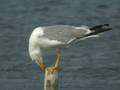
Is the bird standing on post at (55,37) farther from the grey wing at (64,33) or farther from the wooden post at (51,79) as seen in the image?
the wooden post at (51,79)

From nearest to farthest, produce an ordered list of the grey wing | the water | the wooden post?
the wooden post, the grey wing, the water

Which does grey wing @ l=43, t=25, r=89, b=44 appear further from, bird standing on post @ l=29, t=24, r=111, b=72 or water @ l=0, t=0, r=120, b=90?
water @ l=0, t=0, r=120, b=90

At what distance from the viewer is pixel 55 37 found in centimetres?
742

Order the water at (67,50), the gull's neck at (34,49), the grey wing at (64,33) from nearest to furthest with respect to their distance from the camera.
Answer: the gull's neck at (34,49)
the grey wing at (64,33)
the water at (67,50)

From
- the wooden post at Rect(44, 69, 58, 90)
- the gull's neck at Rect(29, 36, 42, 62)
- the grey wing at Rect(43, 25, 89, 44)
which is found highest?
the grey wing at Rect(43, 25, 89, 44)

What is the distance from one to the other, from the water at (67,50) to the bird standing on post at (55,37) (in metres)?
1.69

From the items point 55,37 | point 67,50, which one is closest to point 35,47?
point 55,37

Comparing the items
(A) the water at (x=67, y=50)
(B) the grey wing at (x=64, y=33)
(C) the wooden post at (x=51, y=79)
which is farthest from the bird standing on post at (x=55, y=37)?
(A) the water at (x=67, y=50)

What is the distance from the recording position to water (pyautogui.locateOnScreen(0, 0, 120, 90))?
9430 mm

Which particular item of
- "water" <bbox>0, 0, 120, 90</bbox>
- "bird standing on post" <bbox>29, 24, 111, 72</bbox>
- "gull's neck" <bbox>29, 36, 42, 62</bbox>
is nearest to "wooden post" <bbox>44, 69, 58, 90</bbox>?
"bird standing on post" <bbox>29, 24, 111, 72</bbox>

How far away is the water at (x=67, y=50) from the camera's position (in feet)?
30.9

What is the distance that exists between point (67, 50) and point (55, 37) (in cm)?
448

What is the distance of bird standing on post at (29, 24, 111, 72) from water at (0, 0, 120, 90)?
5.55 ft

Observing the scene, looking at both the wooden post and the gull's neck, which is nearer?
the wooden post
